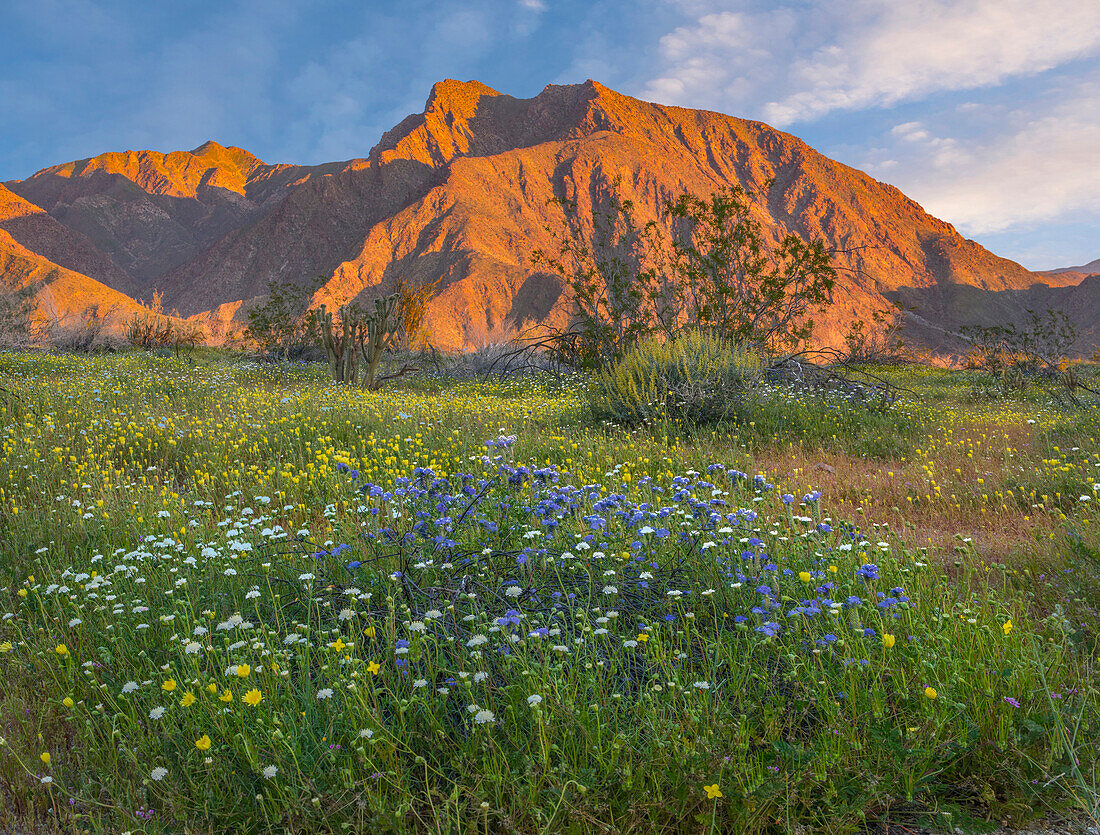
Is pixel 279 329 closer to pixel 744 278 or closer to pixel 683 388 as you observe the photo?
pixel 744 278

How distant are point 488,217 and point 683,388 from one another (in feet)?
228

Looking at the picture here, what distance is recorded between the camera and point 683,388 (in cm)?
830

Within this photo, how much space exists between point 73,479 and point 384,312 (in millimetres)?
8038

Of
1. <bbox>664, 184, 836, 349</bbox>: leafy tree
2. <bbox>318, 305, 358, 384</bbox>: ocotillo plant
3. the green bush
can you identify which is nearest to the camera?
the green bush

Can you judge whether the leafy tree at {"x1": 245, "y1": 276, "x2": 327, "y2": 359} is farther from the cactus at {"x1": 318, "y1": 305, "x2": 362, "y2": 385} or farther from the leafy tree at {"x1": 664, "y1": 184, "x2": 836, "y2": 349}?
the leafy tree at {"x1": 664, "y1": 184, "x2": 836, "y2": 349}

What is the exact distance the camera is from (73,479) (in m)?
5.36

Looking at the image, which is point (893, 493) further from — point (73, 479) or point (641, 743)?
point (73, 479)

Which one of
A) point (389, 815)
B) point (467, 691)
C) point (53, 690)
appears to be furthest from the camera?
point (53, 690)

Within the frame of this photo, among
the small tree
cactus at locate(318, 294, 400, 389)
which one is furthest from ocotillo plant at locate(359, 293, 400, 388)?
the small tree

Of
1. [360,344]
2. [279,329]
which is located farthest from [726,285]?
[279,329]

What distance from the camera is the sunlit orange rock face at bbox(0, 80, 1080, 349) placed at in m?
68.6

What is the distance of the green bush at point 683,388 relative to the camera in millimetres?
8031

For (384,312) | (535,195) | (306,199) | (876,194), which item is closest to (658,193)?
(535,195)

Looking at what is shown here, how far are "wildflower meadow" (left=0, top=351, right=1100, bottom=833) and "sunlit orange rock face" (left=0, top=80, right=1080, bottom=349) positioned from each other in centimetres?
5544
